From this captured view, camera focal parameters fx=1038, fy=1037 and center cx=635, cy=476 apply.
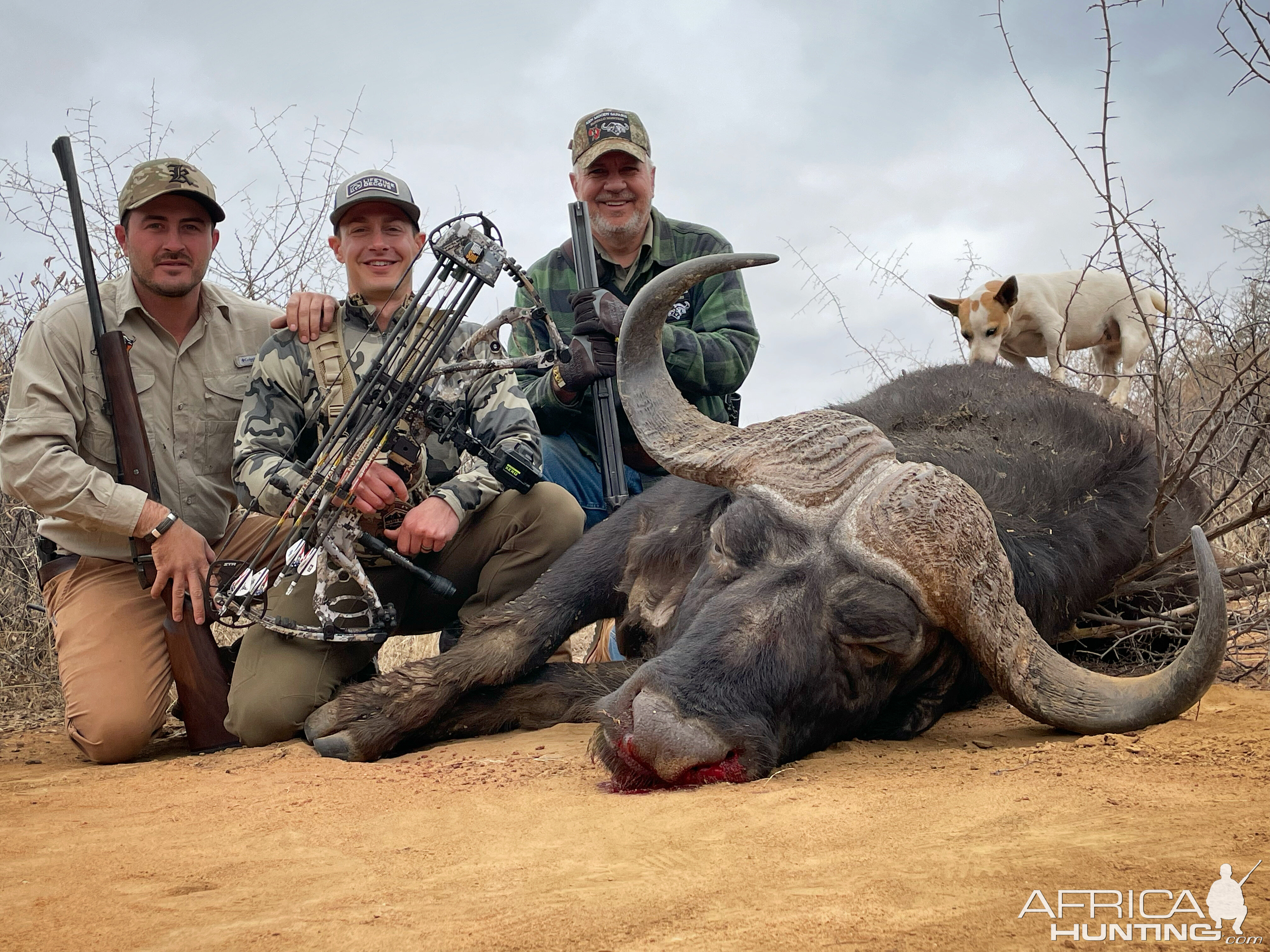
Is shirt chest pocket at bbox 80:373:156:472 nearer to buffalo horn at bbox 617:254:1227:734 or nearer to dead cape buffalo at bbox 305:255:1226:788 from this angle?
dead cape buffalo at bbox 305:255:1226:788

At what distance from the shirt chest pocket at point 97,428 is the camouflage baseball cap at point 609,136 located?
2.76 m

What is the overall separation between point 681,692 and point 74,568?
124 inches

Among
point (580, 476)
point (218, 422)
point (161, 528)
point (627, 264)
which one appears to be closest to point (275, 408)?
point (218, 422)

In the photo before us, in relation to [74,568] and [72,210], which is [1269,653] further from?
[72,210]

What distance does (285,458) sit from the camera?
426 centimetres

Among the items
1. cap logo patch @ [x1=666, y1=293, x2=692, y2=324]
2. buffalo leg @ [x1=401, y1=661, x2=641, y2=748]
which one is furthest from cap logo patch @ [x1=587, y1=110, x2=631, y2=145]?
buffalo leg @ [x1=401, y1=661, x2=641, y2=748]

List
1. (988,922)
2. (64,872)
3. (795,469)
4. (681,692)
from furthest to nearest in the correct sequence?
(795,469), (681,692), (64,872), (988,922)

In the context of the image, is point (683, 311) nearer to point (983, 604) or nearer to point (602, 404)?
point (602, 404)

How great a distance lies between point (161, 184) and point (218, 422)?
1.09 m

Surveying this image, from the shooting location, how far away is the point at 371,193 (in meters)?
4.68

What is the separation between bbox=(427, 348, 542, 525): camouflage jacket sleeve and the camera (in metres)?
4.46

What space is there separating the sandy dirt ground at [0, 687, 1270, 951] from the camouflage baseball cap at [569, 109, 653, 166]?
12.3ft

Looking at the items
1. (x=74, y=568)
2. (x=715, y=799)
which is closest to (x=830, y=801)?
(x=715, y=799)

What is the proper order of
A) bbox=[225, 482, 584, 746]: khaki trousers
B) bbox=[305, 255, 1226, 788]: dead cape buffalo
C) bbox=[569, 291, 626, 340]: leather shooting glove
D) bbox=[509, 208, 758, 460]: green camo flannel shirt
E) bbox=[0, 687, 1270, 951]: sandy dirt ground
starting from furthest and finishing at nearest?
1. bbox=[509, 208, 758, 460]: green camo flannel shirt
2. bbox=[569, 291, 626, 340]: leather shooting glove
3. bbox=[225, 482, 584, 746]: khaki trousers
4. bbox=[305, 255, 1226, 788]: dead cape buffalo
5. bbox=[0, 687, 1270, 951]: sandy dirt ground
